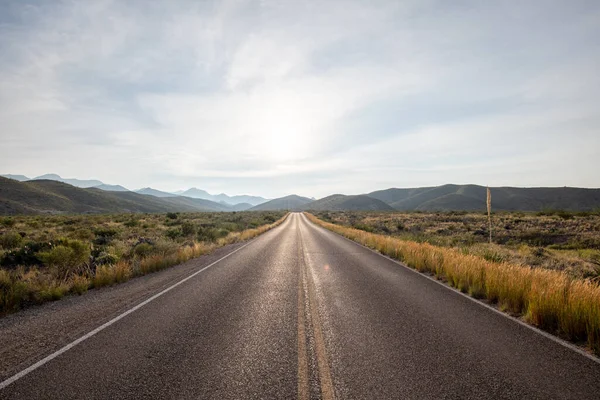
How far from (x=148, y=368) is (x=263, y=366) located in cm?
162

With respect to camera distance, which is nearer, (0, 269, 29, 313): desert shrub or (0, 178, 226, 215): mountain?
(0, 269, 29, 313): desert shrub

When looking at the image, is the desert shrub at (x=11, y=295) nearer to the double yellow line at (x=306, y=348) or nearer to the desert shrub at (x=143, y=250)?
the desert shrub at (x=143, y=250)

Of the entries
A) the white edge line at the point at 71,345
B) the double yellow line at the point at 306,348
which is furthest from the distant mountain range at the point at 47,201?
the double yellow line at the point at 306,348

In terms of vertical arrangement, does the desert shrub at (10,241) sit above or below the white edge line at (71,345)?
above

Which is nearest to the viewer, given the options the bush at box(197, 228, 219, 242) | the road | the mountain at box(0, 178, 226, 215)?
the road

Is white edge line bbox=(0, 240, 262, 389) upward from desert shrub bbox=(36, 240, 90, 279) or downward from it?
downward

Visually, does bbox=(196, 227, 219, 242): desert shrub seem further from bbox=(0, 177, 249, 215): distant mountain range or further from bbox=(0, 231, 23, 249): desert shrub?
bbox=(0, 177, 249, 215): distant mountain range

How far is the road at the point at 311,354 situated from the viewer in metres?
3.63

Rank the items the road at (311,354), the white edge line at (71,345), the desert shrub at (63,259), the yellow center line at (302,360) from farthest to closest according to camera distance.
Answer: the desert shrub at (63,259) → the white edge line at (71,345) → the road at (311,354) → the yellow center line at (302,360)

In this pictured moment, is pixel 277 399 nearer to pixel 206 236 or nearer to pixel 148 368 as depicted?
pixel 148 368

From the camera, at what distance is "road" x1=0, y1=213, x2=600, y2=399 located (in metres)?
3.63

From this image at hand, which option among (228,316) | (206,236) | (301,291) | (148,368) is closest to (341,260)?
(301,291)

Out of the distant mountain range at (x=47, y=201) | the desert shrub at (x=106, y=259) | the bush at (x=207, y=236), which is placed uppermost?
the distant mountain range at (x=47, y=201)

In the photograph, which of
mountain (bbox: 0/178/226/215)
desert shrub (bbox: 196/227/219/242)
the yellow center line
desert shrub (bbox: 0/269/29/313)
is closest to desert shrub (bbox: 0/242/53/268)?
desert shrub (bbox: 0/269/29/313)
